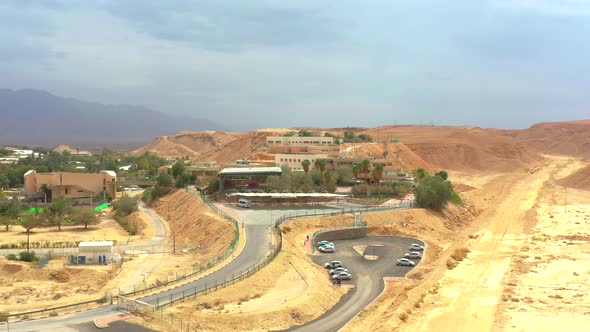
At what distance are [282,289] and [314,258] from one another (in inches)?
415

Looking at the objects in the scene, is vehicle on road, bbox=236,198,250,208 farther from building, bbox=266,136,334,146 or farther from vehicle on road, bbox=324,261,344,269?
building, bbox=266,136,334,146

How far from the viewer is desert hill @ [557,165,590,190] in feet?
332

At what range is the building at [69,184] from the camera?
7662cm

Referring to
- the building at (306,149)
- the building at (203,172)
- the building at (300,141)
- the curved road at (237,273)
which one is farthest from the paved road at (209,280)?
the building at (300,141)

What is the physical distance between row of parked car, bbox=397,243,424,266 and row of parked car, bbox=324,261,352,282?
5.05 meters

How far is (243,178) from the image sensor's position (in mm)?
71125

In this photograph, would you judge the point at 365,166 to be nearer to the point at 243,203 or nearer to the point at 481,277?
the point at 243,203

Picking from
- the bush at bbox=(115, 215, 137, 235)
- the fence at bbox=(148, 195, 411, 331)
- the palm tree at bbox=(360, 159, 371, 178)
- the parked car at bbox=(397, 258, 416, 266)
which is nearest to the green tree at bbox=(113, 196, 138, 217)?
the bush at bbox=(115, 215, 137, 235)

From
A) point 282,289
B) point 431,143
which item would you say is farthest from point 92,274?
point 431,143

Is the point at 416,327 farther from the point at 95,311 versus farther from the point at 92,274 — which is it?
the point at 92,274

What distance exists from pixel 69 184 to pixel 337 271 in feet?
171

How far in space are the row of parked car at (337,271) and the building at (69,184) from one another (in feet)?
155

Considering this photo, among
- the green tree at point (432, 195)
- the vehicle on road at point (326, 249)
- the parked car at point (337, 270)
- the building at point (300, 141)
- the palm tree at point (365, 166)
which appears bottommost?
the parked car at point (337, 270)

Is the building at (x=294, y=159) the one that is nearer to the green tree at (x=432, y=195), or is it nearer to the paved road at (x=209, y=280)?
the green tree at (x=432, y=195)
